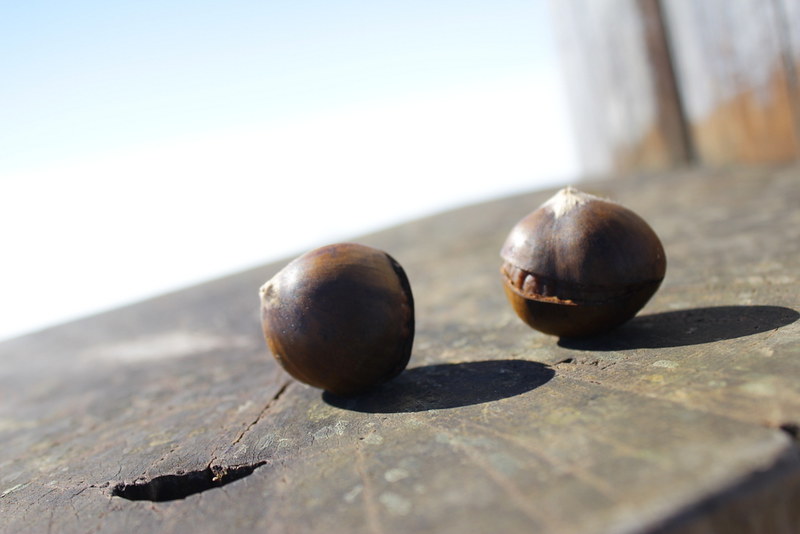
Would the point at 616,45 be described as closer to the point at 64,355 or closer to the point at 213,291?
the point at 213,291

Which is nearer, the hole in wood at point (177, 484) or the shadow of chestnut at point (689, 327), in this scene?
the hole in wood at point (177, 484)

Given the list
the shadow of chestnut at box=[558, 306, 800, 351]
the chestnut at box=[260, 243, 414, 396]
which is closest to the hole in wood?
the chestnut at box=[260, 243, 414, 396]

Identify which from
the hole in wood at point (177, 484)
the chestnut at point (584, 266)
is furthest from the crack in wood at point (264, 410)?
the chestnut at point (584, 266)

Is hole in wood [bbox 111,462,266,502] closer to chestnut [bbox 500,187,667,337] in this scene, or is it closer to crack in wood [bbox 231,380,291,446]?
crack in wood [bbox 231,380,291,446]

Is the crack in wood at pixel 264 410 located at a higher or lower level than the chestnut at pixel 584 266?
lower

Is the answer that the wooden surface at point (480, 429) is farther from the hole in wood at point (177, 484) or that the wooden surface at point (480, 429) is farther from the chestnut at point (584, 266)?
the chestnut at point (584, 266)

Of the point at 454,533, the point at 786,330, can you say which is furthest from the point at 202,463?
the point at 786,330
